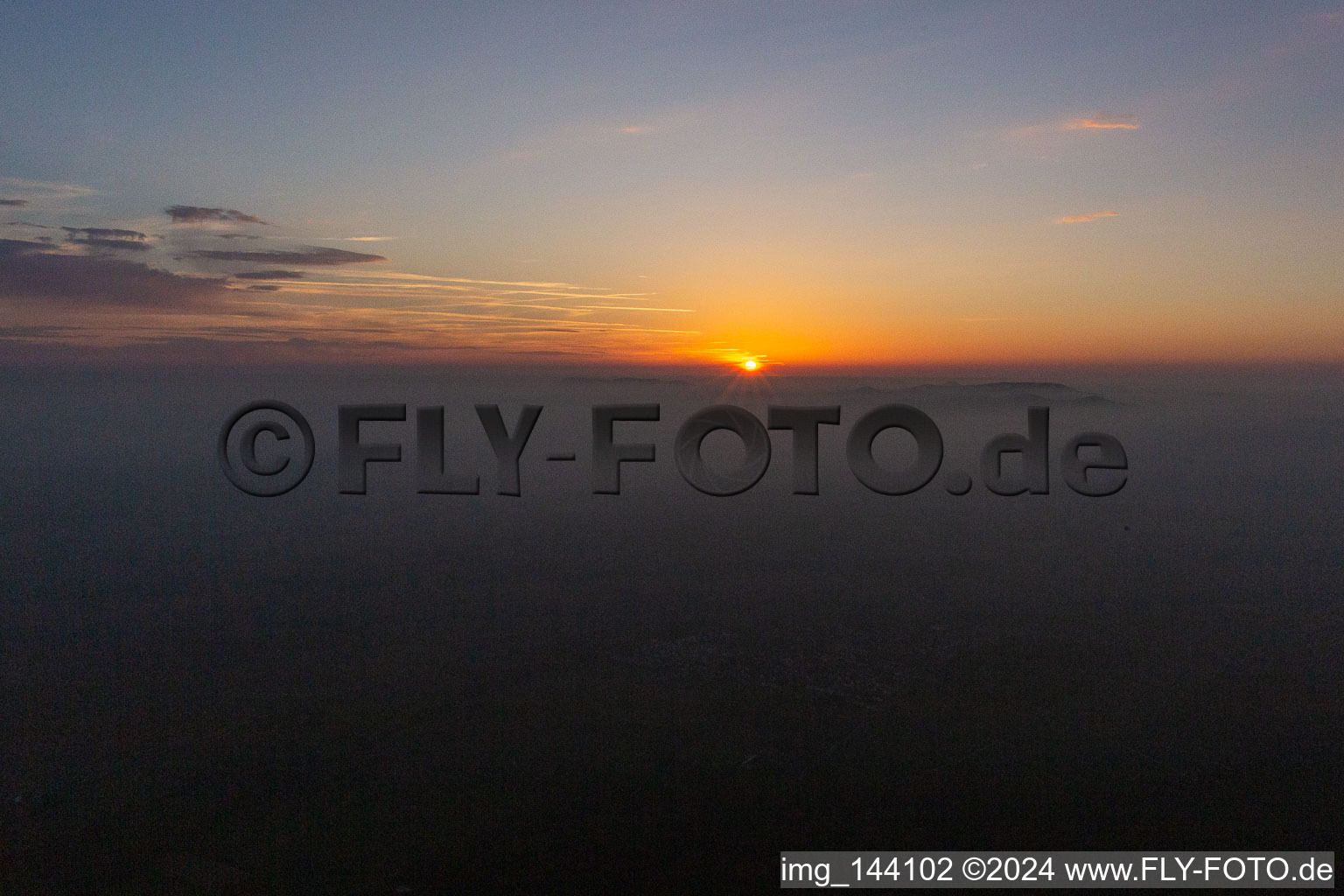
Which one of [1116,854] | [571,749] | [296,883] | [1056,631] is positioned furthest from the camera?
[1056,631]

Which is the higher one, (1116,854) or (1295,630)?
(1295,630)

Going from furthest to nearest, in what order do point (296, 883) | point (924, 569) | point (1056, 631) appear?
1. point (924, 569)
2. point (1056, 631)
3. point (296, 883)

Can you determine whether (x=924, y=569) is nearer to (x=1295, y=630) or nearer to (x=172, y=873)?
(x=1295, y=630)

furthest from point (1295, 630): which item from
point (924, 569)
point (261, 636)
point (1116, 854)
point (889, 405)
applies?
point (261, 636)

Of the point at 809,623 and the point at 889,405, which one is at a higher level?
the point at 889,405

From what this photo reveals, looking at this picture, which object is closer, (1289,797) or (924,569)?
(1289,797)

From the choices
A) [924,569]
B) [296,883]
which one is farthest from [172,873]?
[924,569]

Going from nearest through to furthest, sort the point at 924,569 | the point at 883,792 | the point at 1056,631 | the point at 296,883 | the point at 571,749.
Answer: the point at 296,883
the point at 883,792
the point at 571,749
the point at 1056,631
the point at 924,569

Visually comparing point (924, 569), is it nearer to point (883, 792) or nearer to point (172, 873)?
point (883, 792)

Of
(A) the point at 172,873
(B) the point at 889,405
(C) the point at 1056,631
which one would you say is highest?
(B) the point at 889,405
